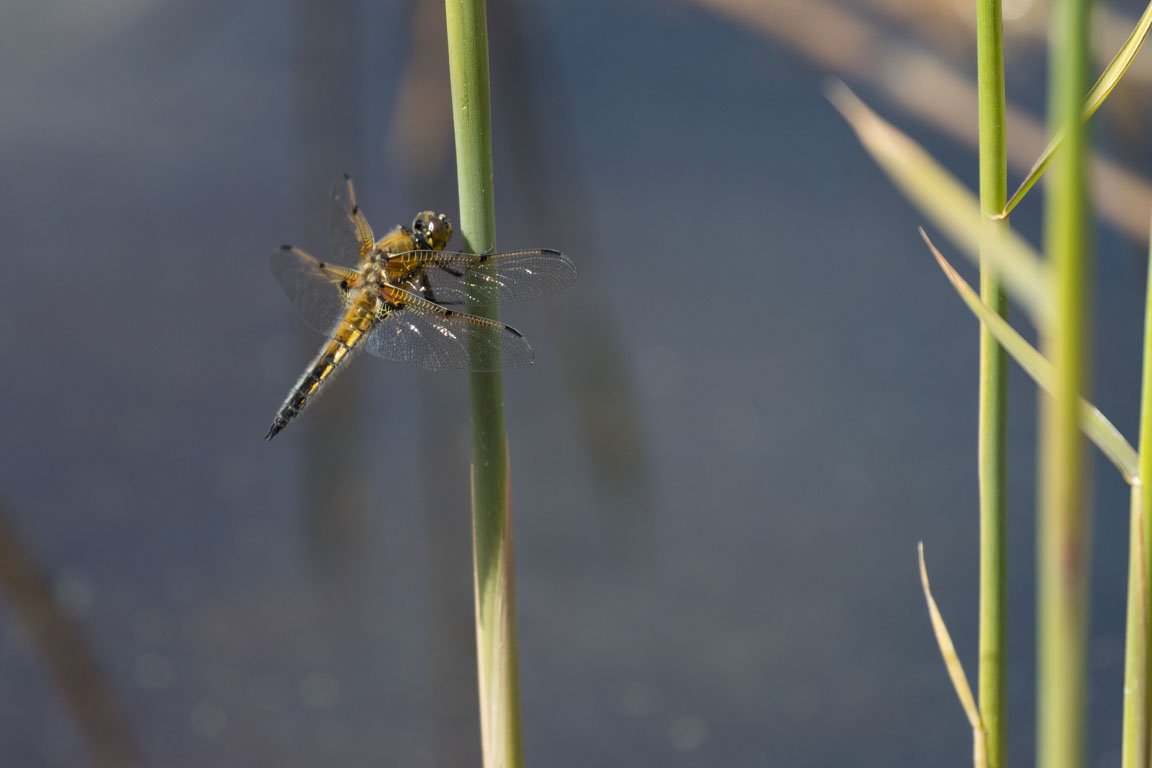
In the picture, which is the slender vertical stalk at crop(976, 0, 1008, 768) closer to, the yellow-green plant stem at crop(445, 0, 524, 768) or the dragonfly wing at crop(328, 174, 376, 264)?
the yellow-green plant stem at crop(445, 0, 524, 768)

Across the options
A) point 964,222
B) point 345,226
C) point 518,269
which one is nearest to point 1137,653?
point 964,222

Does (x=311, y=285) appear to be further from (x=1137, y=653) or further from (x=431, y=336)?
(x=1137, y=653)

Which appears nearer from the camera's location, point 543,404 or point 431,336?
point 431,336

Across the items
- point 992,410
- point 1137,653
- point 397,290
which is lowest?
point 1137,653

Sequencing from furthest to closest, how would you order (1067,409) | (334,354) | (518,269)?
(334,354), (518,269), (1067,409)

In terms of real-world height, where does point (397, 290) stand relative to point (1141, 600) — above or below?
above

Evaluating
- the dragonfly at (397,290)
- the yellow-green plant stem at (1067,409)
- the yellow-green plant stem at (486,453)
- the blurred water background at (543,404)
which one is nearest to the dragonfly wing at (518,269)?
the dragonfly at (397,290)

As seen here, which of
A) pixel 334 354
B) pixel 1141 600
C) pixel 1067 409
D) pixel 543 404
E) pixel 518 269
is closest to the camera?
pixel 1067 409

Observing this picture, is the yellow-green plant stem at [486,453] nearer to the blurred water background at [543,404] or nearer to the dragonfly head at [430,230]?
the dragonfly head at [430,230]
